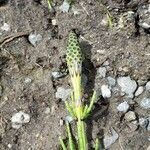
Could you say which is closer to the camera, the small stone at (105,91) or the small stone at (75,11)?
the small stone at (105,91)

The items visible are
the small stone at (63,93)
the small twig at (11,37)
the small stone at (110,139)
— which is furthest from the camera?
the small twig at (11,37)

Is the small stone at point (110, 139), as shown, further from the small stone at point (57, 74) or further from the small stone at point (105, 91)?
the small stone at point (57, 74)

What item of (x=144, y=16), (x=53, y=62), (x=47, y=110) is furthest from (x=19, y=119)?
(x=144, y=16)

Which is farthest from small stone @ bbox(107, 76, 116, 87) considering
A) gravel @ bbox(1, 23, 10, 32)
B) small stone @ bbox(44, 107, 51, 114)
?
gravel @ bbox(1, 23, 10, 32)

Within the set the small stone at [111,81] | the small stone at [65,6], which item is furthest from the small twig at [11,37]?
the small stone at [111,81]

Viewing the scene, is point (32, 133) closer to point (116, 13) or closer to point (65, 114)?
point (65, 114)

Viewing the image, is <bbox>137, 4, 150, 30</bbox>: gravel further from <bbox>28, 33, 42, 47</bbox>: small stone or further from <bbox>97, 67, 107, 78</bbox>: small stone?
<bbox>28, 33, 42, 47</bbox>: small stone

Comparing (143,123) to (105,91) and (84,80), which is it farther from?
(84,80)
